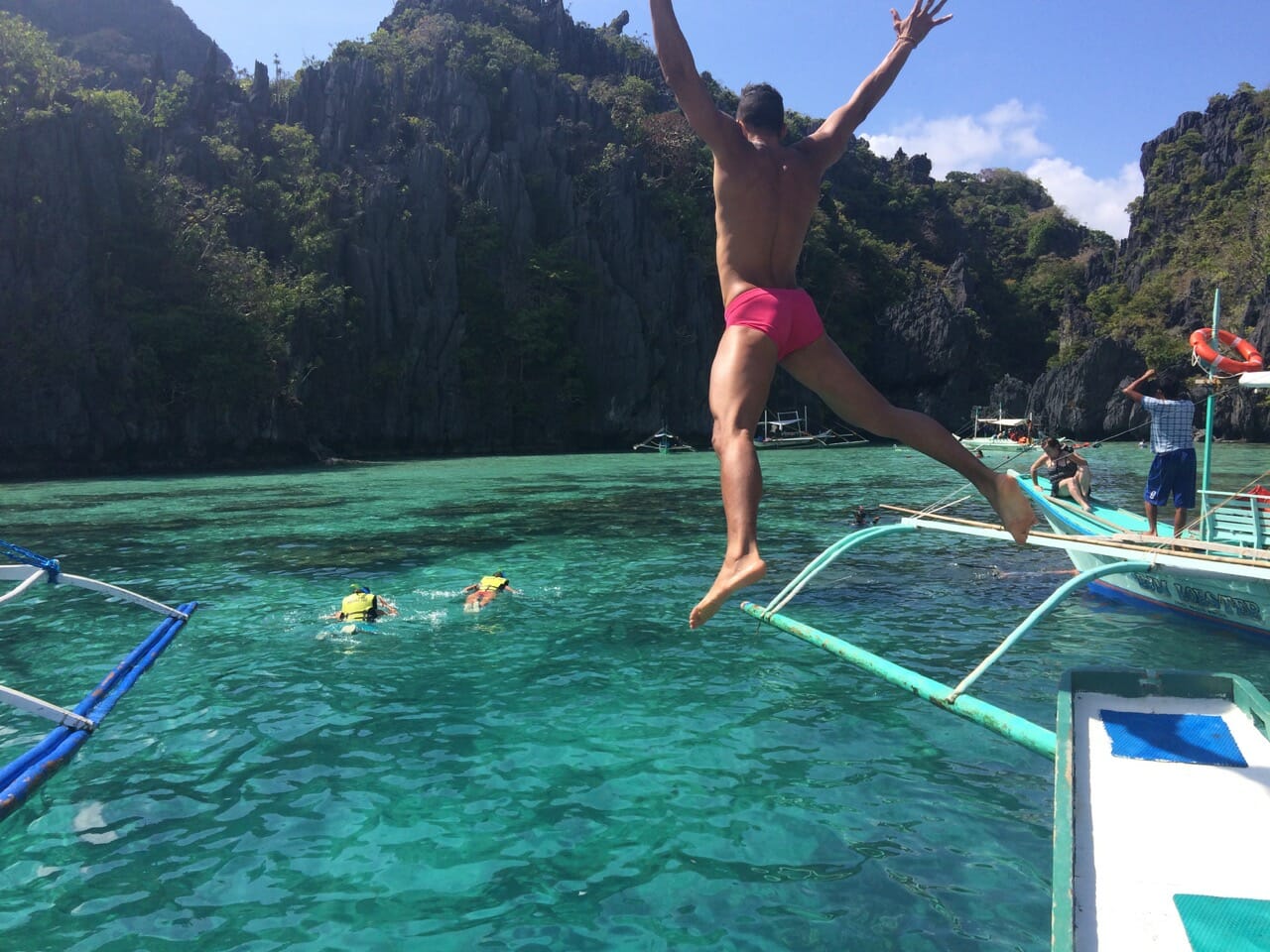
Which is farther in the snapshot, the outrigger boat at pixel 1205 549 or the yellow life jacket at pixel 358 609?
the yellow life jacket at pixel 358 609

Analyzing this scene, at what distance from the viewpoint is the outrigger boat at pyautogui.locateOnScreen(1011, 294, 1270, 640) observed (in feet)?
20.3

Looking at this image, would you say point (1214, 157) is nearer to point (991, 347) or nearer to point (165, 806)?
point (991, 347)

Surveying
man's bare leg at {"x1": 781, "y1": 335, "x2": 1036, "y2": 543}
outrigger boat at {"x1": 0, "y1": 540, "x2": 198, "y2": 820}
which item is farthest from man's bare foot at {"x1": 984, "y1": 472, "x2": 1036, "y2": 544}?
outrigger boat at {"x1": 0, "y1": 540, "x2": 198, "y2": 820}

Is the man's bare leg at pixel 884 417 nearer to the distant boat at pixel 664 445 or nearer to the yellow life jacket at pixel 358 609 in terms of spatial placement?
the yellow life jacket at pixel 358 609

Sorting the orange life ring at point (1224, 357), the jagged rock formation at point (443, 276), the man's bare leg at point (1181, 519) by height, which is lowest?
the man's bare leg at point (1181, 519)

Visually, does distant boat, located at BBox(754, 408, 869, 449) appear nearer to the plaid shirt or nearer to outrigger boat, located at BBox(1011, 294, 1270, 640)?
outrigger boat, located at BBox(1011, 294, 1270, 640)

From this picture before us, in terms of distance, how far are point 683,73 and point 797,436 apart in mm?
54999

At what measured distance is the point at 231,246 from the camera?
51062 mm

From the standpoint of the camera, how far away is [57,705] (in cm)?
753

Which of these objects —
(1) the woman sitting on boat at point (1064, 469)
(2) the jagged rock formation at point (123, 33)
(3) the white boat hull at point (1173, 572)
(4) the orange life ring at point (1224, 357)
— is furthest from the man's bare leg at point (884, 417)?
(2) the jagged rock formation at point (123, 33)

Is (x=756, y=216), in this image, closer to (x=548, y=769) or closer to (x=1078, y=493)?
(x=548, y=769)

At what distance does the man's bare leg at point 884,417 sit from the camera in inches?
145

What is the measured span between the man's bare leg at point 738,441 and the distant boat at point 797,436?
49288 millimetres

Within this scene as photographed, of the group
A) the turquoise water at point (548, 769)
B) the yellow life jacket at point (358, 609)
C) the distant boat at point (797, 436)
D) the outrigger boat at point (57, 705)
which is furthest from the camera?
the distant boat at point (797, 436)
